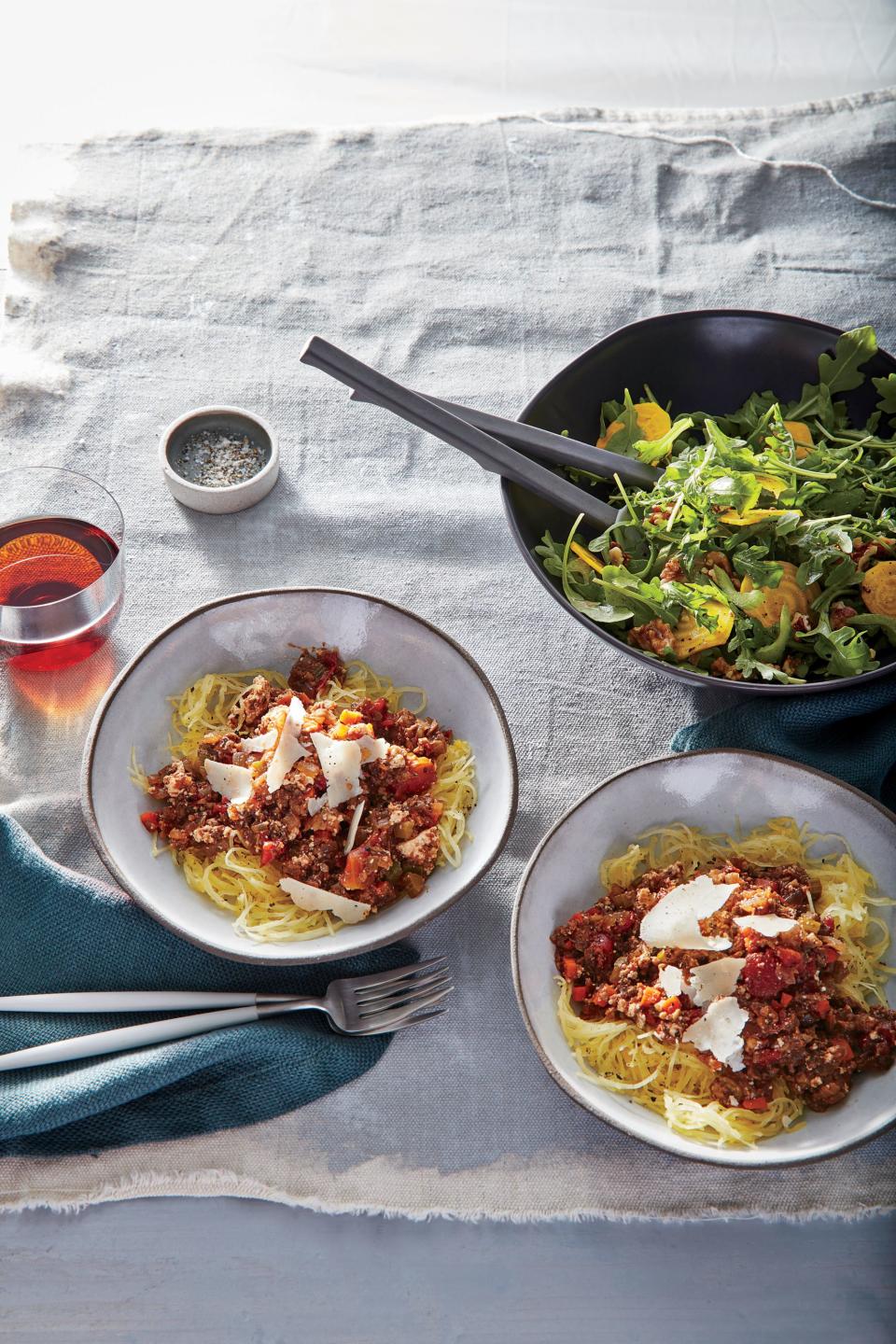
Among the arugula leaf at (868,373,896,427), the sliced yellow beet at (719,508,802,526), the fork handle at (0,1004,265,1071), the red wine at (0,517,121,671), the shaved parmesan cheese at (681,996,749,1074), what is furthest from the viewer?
the arugula leaf at (868,373,896,427)

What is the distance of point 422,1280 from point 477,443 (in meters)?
1.78

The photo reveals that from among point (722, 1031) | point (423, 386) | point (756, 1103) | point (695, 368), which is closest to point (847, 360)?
point (695, 368)

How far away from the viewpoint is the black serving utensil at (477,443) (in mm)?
2791

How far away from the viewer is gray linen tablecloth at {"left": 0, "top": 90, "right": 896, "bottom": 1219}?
8.16 ft

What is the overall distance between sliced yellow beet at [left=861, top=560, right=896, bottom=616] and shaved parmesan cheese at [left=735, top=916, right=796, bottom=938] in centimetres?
74

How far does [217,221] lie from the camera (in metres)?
3.73

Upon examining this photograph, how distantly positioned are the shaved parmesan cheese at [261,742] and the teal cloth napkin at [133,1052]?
1.32 feet

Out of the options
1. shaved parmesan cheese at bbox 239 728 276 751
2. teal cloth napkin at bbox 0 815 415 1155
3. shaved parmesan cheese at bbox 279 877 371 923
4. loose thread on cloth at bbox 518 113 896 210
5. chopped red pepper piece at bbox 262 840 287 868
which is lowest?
teal cloth napkin at bbox 0 815 415 1155

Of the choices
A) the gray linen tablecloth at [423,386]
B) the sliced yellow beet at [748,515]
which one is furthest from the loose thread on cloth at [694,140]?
the sliced yellow beet at [748,515]

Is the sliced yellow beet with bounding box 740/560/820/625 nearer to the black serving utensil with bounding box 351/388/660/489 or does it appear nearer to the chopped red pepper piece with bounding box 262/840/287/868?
the black serving utensil with bounding box 351/388/660/489

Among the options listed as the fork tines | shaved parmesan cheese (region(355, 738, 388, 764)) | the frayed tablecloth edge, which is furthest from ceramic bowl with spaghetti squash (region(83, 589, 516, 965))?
the frayed tablecloth edge

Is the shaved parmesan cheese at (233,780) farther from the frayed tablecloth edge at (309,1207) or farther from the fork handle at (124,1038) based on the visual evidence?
the frayed tablecloth edge at (309,1207)

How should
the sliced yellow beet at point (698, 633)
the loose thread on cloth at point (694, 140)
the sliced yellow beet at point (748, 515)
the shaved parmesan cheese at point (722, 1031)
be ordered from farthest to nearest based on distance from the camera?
the loose thread on cloth at point (694, 140)
the sliced yellow beet at point (748, 515)
the sliced yellow beet at point (698, 633)
the shaved parmesan cheese at point (722, 1031)

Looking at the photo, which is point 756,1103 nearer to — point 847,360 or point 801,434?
point 801,434
